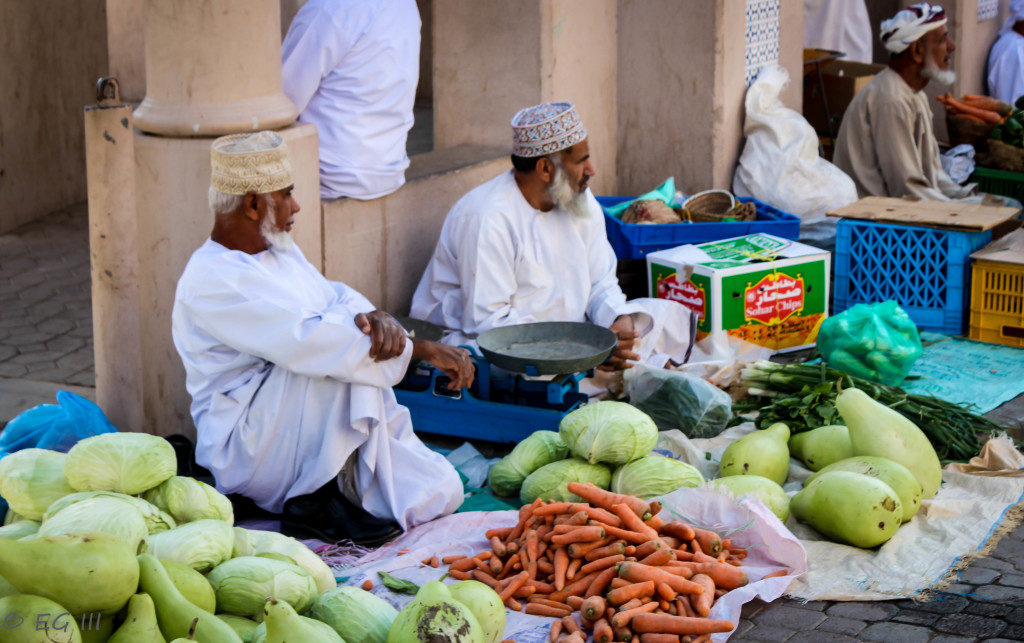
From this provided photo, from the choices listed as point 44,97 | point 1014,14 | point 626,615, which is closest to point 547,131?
point 626,615

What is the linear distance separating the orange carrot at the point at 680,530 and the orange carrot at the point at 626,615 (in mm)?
414

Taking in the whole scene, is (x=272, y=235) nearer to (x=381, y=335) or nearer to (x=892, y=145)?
(x=381, y=335)

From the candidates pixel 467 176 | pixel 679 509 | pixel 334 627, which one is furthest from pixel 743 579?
pixel 467 176

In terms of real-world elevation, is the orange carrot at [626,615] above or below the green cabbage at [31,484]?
below

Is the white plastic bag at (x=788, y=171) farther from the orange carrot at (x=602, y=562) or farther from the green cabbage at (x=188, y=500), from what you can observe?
the green cabbage at (x=188, y=500)

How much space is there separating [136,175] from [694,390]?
8.34ft

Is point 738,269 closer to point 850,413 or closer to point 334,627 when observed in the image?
point 850,413

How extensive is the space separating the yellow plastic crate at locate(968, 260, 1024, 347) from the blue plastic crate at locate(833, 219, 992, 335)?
0.33 feet

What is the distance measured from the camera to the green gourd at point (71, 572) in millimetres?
2426

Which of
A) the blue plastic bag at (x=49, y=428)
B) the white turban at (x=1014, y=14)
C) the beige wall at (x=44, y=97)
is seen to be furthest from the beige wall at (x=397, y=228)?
the white turban at (x=1014, y=14)

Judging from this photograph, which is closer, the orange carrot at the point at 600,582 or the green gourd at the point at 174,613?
the green gourd at the point at 174,613

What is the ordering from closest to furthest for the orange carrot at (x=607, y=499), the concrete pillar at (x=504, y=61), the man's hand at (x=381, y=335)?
1. the orange carrot at (x=607, y=499)
2. the man's hand at (x=381, y=335)
3. the concrete pillar at (x=504, y=61)

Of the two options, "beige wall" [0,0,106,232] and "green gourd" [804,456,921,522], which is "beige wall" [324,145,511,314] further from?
"beige wall" [0,0,106,232]

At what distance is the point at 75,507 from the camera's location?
3037 mm
